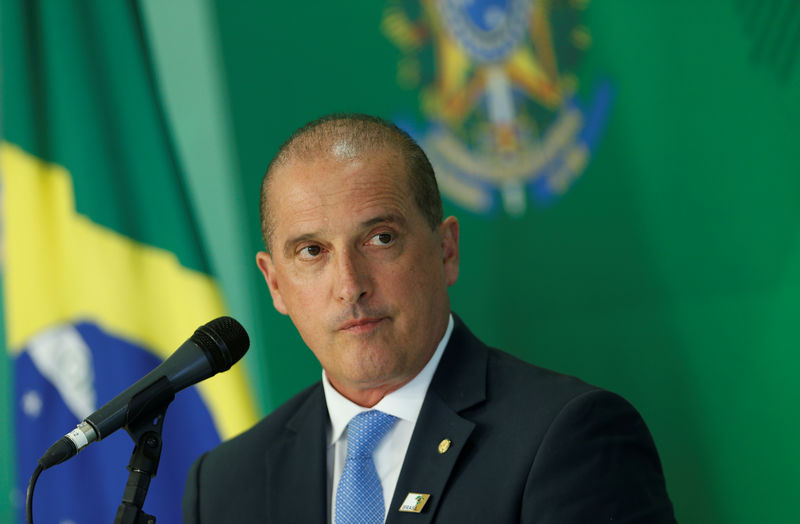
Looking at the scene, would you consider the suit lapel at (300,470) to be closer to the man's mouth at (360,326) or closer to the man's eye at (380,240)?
the man's mouth at (360,326)

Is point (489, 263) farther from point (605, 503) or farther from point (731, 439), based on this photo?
point (605, 503)

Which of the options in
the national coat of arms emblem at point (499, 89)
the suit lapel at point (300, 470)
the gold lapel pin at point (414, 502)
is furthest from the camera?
the national coat of arms emblem at point (499, 89)

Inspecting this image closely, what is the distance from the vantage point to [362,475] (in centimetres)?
206

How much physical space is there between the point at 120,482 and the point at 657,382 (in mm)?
2133

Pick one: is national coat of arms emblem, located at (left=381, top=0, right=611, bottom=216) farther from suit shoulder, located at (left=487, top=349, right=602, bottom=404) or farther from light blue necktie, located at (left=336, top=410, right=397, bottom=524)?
light blue necktie, located at (left=336, top=410, right=397, bottom=524)

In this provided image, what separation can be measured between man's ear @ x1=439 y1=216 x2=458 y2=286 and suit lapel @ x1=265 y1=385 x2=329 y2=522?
18.2 inches

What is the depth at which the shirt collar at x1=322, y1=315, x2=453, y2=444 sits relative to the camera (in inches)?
82.7

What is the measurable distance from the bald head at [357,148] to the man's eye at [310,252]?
5.8 inches

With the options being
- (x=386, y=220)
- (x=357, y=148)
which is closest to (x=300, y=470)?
(x=386, y=220)

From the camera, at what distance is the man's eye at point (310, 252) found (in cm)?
205

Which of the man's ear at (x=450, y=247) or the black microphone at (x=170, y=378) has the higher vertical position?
the man's ear at (x=450, y=247)

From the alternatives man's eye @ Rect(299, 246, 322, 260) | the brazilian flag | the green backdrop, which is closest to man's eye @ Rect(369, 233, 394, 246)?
man's eye @ Rect(299, 246, 322, 260)

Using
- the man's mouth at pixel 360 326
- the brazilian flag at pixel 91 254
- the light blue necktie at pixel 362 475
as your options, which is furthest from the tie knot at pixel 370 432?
the brazilian flag at pixel 91 254

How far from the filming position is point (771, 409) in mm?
3379
